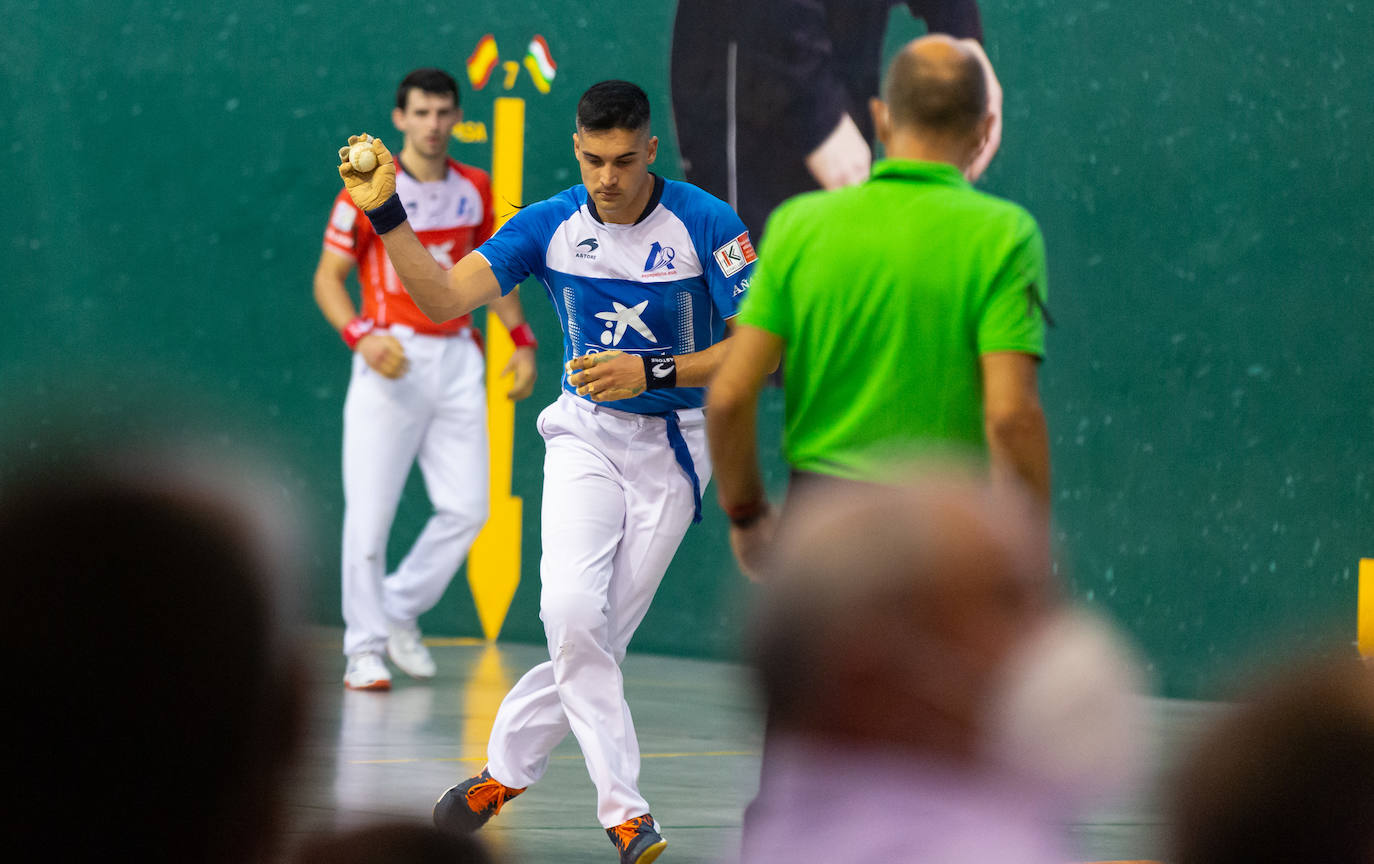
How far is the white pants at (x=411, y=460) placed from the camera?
695cm

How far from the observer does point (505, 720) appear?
13.4ft

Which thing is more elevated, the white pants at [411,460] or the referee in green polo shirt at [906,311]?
the referee in green polo shirt at [906,311]

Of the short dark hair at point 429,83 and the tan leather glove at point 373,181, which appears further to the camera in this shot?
the short dark hair at point 429,83

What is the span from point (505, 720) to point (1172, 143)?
4.08 m

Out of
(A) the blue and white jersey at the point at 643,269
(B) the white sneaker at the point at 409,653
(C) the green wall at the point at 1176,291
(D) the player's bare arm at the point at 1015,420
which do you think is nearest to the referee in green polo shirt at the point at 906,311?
(D) the player's bare arm at the point at 1015,420

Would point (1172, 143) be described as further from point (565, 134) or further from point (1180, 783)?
point (1180, 783)

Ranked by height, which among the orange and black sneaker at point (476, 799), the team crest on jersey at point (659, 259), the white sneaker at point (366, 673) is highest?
the team crest on jersey at point (659, 259)

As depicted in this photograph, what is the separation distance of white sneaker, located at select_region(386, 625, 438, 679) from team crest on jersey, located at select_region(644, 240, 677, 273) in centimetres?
336

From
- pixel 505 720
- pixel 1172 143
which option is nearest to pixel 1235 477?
pixel 1172 143

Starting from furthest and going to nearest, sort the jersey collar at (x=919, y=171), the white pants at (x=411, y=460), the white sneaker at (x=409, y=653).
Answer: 1. the white sneaker at (x=409, y=653)
2. the white pants at (x=411, y=460)
3. the jersey collar at (x=919, y=171)

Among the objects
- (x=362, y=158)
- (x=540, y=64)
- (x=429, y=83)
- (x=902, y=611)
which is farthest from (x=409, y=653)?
(x=902, y=611)

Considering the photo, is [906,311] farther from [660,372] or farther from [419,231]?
[419,231]

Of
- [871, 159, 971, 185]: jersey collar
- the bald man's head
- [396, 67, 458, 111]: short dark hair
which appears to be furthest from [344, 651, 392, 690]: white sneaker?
the bald man's head

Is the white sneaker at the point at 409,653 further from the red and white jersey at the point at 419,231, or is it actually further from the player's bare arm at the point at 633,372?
the player's bare arm at the point at 633,372
